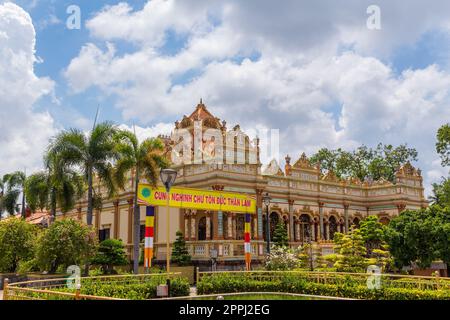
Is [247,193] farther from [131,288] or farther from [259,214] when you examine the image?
[131,288]

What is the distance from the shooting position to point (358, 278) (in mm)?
20328

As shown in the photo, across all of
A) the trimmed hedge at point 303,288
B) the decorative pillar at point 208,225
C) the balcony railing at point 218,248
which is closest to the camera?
the trimmed hedge at point 303,288

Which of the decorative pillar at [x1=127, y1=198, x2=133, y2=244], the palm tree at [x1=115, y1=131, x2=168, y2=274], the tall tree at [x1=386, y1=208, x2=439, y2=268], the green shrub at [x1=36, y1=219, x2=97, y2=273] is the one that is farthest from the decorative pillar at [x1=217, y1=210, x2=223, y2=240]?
the tall tree at [x1=386, y1=208, x2=439, y2=268]

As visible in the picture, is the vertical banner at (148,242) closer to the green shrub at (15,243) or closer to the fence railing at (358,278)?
the fence railing at (358,278)

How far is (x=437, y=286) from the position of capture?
57.2 ft

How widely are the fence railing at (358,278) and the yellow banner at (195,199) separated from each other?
179 inches

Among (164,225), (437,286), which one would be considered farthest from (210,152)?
(437,286)

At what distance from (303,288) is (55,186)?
17349 millimetres

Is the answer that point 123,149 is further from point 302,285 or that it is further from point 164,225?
point 302,285

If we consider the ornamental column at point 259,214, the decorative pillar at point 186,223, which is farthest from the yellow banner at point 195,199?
the decorative pillar at point 186,223

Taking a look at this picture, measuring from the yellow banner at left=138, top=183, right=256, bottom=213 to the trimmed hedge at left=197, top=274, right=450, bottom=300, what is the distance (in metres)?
4.75

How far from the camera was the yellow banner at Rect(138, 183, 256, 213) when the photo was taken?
2517 centimetres

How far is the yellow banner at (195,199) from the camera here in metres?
25.2

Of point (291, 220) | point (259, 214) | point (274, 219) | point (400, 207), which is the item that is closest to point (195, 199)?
point (259, 214)
